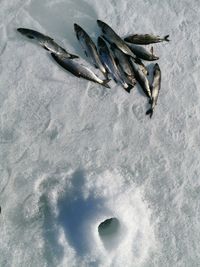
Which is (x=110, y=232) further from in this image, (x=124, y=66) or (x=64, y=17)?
(x=64, y=17)

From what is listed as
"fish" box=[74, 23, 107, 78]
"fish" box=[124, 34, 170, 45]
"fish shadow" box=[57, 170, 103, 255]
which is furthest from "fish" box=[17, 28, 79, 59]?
"fish shadow" box=[57, 170, 103, 255]

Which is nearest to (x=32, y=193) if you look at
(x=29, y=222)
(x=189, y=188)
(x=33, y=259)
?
(x=29, y=222)

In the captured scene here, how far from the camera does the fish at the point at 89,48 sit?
4215 mm

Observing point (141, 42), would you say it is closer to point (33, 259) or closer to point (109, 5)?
point (109, 5)

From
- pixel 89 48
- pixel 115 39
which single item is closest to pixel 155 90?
Answer: pixel 115 39

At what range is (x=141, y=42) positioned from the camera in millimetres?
4332

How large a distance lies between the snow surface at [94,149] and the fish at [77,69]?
0.28 feet

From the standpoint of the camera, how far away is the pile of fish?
4.22 metres

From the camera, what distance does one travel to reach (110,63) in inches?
166

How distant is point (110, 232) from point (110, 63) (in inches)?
61.1

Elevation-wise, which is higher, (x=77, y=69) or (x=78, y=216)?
(x=77, y=69)

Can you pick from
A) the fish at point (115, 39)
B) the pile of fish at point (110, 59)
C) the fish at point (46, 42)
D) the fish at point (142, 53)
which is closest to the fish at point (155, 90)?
the pile of fish at point (110, 59)

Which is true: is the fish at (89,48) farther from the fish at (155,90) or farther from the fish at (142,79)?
the fish at (155,90)

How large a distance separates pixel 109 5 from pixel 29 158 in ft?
5.56
